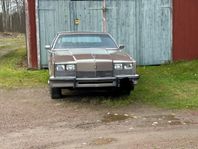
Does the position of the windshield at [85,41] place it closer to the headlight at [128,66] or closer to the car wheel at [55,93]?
the car wheel at [55,93]

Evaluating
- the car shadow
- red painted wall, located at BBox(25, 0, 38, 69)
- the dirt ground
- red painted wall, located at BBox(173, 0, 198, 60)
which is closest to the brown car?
the car shadow

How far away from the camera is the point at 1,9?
55594mm

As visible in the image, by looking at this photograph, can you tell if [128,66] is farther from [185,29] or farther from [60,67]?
[185,29]

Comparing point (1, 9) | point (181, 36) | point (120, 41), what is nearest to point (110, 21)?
point (120, 41)

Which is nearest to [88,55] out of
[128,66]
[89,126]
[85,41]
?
[128,66]

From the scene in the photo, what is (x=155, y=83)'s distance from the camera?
40.2ft

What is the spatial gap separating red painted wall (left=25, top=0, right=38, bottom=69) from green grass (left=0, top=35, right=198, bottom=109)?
0.41 metres

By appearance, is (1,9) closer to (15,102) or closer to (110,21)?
(110,21)

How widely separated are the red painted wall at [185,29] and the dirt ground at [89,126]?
7080 mm

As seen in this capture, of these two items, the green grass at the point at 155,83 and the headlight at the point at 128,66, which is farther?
the green grass at the point at 155,83

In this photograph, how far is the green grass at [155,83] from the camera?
389 inches

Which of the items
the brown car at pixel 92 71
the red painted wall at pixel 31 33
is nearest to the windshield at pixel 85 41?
the brown car at pixel 92 71

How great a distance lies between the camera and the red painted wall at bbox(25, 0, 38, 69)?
1534 centimetres

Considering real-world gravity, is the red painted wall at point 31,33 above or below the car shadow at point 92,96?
→ above
